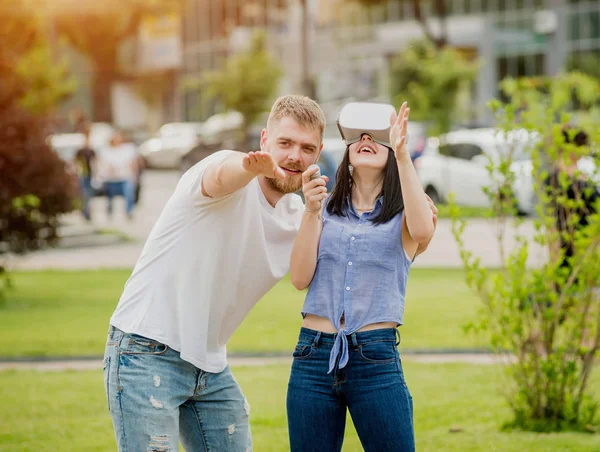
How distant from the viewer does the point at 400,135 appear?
11.1ft

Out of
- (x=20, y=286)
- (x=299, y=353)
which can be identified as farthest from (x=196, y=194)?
(x=20, y=286)

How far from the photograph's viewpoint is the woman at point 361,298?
11.1 feet

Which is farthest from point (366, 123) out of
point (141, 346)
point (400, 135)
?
point (141, 346)

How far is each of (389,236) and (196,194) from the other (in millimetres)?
690

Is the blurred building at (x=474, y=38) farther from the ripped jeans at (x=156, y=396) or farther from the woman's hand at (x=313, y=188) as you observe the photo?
the woman's hand at (x=313, y=188)

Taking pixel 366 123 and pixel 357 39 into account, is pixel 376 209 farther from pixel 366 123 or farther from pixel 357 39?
pixel 357 39

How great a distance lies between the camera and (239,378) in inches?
303

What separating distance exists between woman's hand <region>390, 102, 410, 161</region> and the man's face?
26 cm

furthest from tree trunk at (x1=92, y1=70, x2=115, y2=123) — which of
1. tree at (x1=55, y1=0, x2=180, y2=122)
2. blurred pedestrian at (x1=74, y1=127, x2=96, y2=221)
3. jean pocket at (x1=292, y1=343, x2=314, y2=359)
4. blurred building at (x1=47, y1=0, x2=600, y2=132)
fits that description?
jean pocket at (x1=292, y1=343, x2=314, y2=359)

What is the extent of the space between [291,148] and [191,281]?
22.1 inches

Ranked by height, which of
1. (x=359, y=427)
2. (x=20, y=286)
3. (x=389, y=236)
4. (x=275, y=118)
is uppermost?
(x=275, y=118)

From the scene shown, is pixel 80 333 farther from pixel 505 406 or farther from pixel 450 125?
pixel 450 125

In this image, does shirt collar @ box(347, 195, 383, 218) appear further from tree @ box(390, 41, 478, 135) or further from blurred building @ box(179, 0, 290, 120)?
blurred building @ box(179, 0, 290, 120)

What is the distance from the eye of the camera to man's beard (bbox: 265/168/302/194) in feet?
11.2
